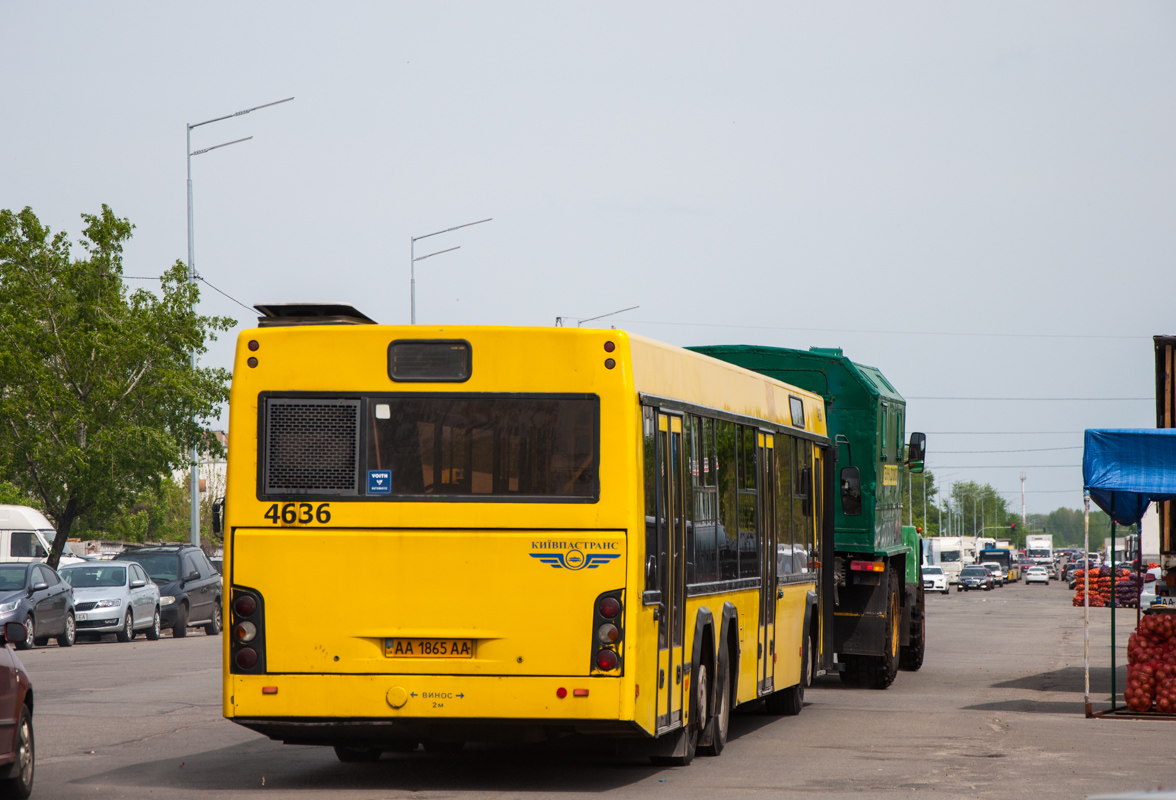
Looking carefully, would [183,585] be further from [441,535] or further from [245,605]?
[441,535]

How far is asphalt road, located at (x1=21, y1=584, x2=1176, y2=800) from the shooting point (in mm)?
11184

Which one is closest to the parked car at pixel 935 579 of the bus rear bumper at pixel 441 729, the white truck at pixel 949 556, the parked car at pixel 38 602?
the white truck at pixel 949 556

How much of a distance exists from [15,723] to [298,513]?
2.04 meters

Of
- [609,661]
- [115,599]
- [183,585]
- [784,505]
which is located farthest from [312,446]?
[183,585]

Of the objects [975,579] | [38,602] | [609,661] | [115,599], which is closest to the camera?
[609,661]

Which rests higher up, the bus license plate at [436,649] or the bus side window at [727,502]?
the bus side window at [727,502]

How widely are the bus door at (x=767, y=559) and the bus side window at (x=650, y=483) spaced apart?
3.35 m

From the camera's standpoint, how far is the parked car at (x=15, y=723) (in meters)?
10.1

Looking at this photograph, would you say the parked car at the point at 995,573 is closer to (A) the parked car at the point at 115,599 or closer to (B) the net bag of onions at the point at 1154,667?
(A) the parked car at the point at 115,599

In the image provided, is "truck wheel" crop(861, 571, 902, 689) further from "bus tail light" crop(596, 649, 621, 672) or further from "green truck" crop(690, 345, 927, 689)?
"bus tail light" crop(596, 649, 621, 672)

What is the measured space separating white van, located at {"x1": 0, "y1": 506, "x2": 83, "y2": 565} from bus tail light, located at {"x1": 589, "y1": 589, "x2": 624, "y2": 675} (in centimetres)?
3126

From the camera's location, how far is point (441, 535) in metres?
10.5

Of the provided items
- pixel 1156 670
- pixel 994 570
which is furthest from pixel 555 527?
pixel 994 570

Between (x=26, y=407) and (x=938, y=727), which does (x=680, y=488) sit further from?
(x=26, y=407)
